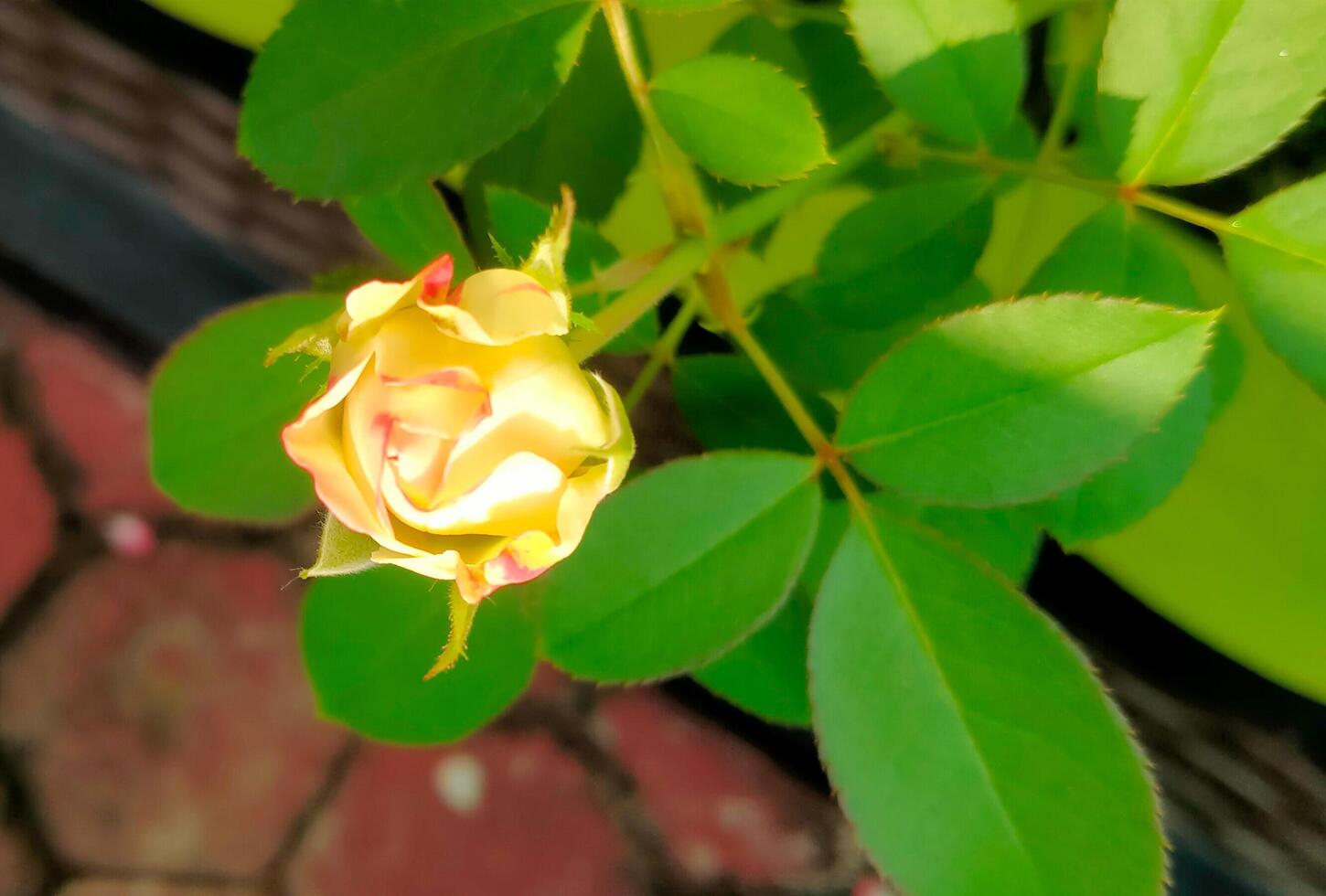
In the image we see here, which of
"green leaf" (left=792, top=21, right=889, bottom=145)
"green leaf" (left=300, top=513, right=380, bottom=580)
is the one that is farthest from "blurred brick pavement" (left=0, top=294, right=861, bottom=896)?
"green leaf" (left=300, top=513, right=380, bottom=580)

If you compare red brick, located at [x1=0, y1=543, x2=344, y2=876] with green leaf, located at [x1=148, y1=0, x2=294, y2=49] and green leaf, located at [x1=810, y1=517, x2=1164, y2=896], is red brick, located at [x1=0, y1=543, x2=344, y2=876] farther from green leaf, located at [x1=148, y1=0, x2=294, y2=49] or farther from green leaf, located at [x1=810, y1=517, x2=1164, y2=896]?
green leaf, located at [x1=810, y1=517, x2=1164, y2=896]

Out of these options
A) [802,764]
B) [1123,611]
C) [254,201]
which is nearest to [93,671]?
[254,201]

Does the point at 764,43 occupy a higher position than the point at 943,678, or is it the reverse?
the point at 764,43

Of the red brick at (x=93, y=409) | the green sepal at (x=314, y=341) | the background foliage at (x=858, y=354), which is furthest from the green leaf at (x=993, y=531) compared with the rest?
the red brick at (x=93, y=409)

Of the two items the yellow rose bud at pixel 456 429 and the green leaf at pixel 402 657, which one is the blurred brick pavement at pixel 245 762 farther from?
the yellow rose bud at pixel 456 429

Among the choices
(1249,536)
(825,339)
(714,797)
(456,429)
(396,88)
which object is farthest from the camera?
(714,797)

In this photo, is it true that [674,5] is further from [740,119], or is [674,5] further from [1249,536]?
[1249,536]

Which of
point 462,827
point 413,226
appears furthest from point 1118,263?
point 462,827
